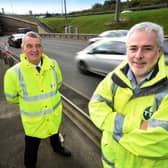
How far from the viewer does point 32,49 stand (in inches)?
126

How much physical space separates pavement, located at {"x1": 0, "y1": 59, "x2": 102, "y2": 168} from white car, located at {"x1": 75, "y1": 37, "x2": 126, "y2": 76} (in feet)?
12.2

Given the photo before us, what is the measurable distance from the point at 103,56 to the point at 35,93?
6254mm

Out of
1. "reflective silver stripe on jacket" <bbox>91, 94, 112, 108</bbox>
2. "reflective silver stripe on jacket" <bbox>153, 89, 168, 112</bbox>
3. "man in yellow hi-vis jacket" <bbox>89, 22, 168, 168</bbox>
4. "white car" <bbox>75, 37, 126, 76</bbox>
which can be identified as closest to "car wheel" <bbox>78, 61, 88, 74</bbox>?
"white car" <bbox>75, 37, 126, 76</bbox>

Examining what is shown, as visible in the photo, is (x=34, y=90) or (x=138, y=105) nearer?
(x=138, y=105)

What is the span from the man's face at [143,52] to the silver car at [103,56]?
242 inches

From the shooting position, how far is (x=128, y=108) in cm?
202

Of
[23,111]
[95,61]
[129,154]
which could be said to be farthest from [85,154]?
[95,61]

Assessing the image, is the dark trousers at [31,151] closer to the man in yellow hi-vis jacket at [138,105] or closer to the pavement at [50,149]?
the pavement at [50,149]

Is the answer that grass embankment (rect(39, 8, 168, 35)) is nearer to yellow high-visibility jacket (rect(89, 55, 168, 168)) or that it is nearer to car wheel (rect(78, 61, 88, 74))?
car wheel (rect(78, 61, 88, 74))

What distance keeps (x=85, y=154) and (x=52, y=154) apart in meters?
0.52

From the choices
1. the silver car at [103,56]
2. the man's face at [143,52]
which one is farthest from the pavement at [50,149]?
the silver car at [103,56]

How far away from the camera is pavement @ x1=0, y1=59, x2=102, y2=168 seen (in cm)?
391

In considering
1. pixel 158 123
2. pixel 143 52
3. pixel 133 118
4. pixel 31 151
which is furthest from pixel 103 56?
pixel 158 123

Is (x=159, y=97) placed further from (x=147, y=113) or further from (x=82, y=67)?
(x=82, y=67)
